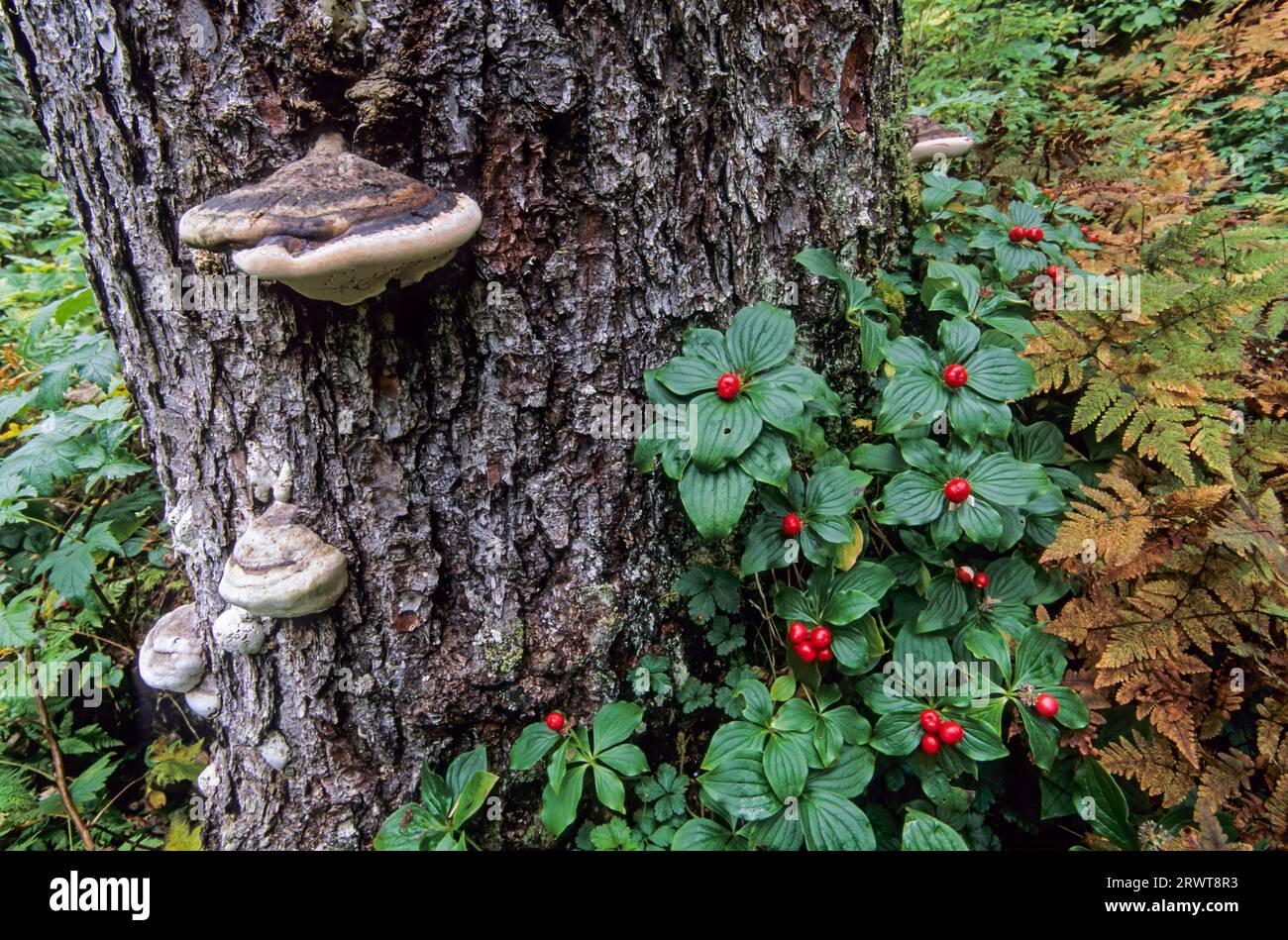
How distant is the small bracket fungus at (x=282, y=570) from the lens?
2.03 m

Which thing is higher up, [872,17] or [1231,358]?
[872,17]

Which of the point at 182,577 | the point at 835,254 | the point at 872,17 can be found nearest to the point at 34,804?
the point at 182,577

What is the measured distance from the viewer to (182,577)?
11.6ft

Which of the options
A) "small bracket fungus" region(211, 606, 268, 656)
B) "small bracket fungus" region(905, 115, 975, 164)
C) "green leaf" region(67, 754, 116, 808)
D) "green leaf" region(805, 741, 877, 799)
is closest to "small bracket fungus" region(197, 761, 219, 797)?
"green leaf" region(67, 754, 116, 808)

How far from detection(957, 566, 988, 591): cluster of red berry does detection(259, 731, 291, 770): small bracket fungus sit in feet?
8.51

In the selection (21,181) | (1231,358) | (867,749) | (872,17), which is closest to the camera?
(867,749)

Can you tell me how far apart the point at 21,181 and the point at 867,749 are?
12.6 meters

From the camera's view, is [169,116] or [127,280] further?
[127,280]

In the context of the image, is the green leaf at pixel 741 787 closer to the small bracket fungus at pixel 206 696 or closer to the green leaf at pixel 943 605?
the green leaf at pixel 943 605

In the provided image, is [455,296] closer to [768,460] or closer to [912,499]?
[768,460]

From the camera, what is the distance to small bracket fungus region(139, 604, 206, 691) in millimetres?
2629

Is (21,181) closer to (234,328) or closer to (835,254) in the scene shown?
(234,328)

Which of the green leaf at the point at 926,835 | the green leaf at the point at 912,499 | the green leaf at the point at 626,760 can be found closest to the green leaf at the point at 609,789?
the green leaf at the point at 626,760

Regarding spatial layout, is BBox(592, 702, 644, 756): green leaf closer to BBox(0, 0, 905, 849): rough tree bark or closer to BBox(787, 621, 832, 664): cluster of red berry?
BBox(0, 0, 905, 849): rough tree bark
